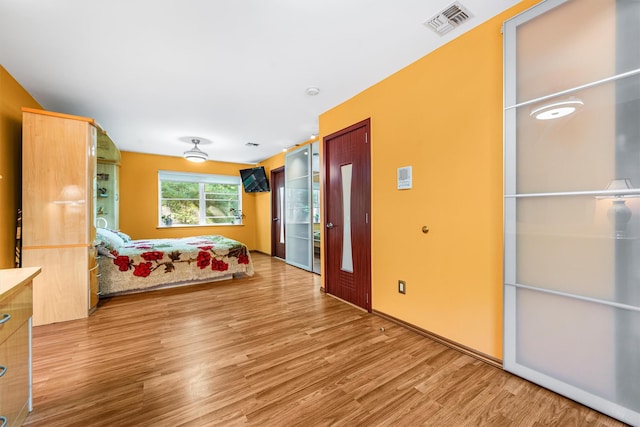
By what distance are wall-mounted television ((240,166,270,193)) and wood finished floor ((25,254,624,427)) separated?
4183 millimetres

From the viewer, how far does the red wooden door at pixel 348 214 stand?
3.12m

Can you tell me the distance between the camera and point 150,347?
2.25 meters

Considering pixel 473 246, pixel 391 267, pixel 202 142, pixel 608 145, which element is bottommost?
pixel 391 267

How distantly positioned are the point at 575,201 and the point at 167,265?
4.71m

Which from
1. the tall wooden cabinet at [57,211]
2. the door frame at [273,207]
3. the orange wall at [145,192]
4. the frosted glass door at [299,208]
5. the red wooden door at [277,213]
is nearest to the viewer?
the tall wooden cabinet at [57,211]

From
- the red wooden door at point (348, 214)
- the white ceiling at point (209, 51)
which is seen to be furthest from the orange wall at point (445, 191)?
the white ceiling at point (209, 51)

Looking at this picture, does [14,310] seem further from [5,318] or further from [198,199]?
[198,199]

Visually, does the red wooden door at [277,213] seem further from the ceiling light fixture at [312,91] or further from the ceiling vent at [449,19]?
the ceiling vent at [449,19]

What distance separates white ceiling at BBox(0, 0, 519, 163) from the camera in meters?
1.83

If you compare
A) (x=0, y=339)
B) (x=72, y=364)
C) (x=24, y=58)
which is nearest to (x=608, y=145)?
(x=0, y=339)

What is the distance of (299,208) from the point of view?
17.9 ft

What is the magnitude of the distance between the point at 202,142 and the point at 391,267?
4.39 metres

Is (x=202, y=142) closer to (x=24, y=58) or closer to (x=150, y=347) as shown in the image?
(x=24, y=58)

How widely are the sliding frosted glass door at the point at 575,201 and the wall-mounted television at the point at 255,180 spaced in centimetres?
557
